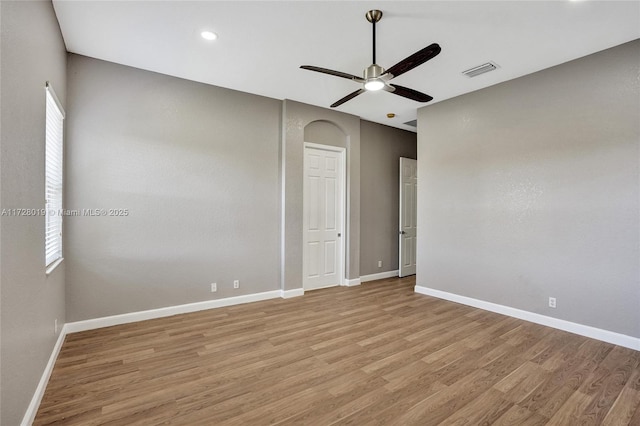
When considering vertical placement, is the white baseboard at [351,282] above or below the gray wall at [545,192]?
below

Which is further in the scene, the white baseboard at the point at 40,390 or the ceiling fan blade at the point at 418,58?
the ceiling fan blade at the point at 418,58

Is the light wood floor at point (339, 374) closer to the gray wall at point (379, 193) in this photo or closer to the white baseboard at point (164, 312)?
the white baseboard at point (164, 312)

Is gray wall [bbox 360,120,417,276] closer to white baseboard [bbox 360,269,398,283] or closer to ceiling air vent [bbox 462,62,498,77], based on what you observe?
white baseboard [bbox 360,269,398,283]

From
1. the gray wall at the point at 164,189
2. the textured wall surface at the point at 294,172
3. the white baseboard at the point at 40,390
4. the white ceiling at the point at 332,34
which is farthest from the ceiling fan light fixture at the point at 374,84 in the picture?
the white baseboard at the point at 40,390

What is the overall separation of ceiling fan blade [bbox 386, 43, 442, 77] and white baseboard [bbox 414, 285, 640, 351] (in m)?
3.32

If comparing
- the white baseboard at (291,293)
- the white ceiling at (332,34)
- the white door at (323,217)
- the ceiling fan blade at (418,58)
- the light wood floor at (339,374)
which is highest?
the white ceiling at (332,34)

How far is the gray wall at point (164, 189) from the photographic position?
3.34m

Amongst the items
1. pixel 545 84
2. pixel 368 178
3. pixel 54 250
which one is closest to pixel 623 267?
pixel 545 84

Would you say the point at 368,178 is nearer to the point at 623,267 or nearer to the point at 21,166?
the point at 623,267

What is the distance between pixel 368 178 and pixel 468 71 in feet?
8.34

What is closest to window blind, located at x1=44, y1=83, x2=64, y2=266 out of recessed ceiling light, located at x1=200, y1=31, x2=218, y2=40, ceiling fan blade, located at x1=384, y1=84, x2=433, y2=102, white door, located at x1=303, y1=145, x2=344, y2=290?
recessed ceiling light, located at x1=200, y1=31, x2=218, y2=40

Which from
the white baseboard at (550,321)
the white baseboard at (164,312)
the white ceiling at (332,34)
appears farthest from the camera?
the white baseboard at (164,312)

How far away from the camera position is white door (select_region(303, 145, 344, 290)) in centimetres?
507

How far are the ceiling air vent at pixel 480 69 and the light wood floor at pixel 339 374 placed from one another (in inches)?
121
